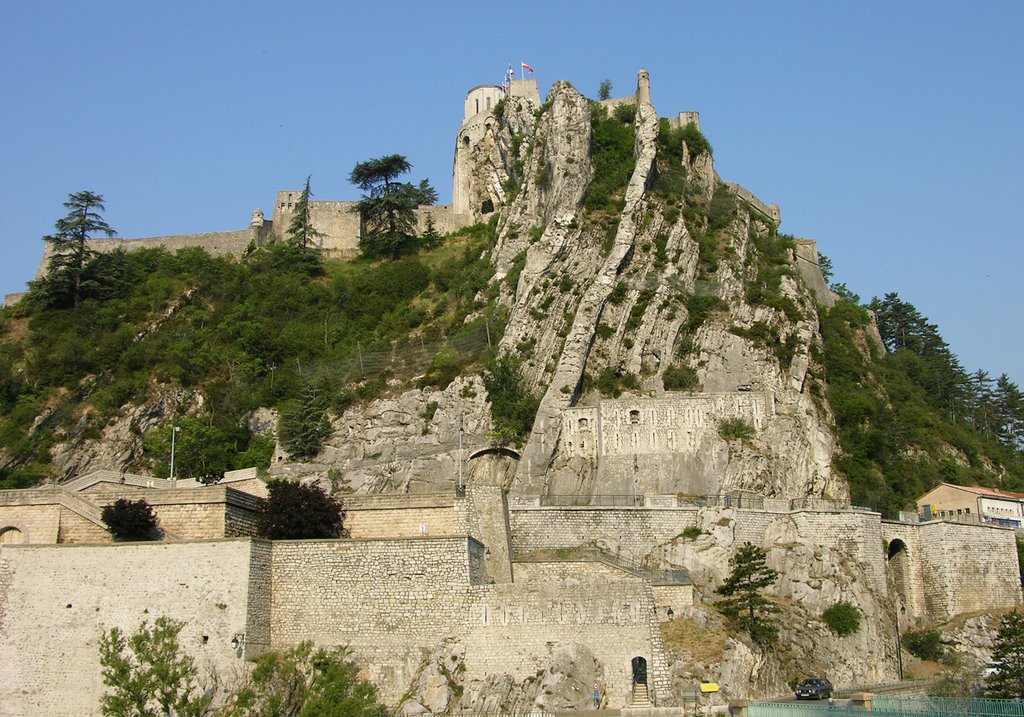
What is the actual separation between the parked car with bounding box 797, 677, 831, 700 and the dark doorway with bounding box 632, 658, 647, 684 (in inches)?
181

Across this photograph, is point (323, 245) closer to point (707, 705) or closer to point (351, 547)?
point (351, 547)

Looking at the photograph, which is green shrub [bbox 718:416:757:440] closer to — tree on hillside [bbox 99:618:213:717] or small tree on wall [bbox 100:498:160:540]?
small tree on wall [bbox 100:498:160:540]

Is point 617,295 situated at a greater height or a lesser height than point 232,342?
greater

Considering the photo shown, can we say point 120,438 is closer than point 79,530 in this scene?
No

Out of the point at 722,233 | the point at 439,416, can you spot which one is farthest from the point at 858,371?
the point at 439,416


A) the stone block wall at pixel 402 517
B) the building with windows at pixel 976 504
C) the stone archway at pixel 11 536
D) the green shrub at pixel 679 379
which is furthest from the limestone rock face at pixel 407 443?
the building with windows at pixel 976 504

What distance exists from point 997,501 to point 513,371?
21339 millimetres

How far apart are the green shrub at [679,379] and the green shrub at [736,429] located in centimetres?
566

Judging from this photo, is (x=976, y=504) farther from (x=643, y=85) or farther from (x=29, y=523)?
(x=29, y=523)

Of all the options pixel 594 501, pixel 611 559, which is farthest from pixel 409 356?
pixel 611 559

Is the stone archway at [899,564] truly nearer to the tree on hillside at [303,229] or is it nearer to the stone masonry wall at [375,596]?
the stone masonry wall at [375,596]

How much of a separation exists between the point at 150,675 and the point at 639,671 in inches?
499

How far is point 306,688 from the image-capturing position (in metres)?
29.6

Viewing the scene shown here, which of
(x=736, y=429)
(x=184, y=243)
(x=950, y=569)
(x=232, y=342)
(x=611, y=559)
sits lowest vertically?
(x=950, y=569)
